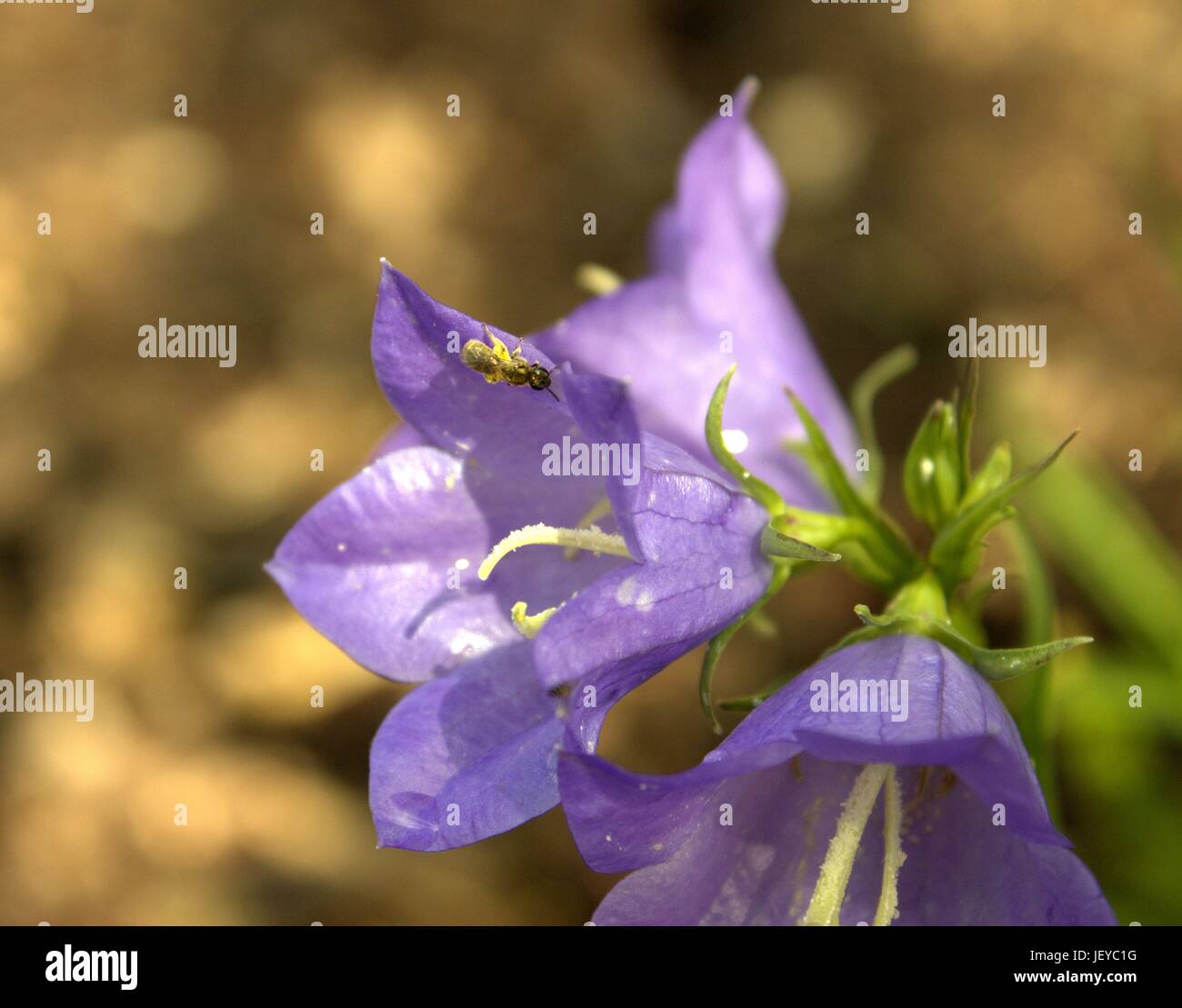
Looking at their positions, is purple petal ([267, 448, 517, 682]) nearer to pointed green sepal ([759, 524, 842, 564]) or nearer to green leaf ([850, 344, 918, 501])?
pointed green sepal ([759, 524, 842, 564])

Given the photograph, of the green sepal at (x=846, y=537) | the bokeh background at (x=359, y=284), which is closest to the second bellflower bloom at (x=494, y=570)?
the green sepal at (x=846, y=537)

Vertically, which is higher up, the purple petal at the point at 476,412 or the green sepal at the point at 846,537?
the purple petal at the point at 476,412

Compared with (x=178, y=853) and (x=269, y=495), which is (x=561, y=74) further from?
(x=178, y=853)

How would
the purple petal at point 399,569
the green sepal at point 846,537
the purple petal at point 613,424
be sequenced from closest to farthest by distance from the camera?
the purple petal at point 613,424
the purple petal at point 399,569
the green sepal at point 846,537

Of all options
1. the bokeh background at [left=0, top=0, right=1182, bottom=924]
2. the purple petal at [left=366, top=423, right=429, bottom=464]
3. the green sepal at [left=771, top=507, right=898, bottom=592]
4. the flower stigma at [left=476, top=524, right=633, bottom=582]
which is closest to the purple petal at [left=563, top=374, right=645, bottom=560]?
the flower stigma at [left=476, top=524, right=633, bottom=582]

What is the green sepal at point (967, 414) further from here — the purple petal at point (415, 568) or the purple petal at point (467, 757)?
the purple petal at point (467, 757)
